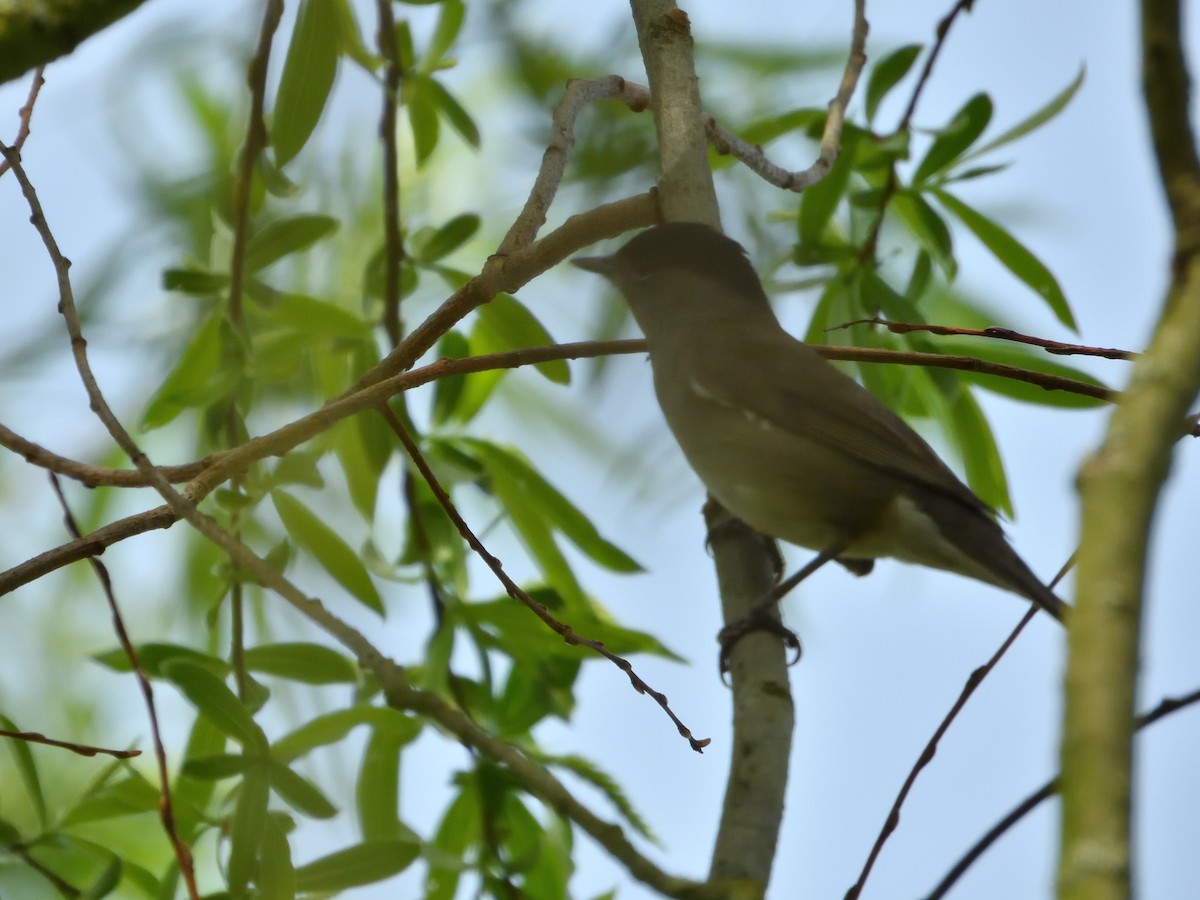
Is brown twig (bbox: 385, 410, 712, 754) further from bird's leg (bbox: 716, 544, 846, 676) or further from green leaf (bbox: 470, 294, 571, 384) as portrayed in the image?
green leaf (bbox: 470, 294, 571, 384)

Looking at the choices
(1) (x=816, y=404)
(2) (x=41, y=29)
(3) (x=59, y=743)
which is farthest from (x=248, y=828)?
(1) (x=816, y=404)

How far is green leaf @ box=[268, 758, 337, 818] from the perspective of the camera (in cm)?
220

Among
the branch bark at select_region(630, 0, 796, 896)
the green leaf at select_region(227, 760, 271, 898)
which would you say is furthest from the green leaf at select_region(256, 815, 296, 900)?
the branch bark at select_region(630, 0, 796, 896)

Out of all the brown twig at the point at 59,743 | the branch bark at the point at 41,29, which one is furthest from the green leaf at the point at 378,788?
the branch bark at the point at 41,29

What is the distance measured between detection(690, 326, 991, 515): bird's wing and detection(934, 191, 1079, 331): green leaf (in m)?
0.47

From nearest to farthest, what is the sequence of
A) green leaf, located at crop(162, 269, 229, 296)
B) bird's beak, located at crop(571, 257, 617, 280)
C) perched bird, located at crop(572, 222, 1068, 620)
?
green leaf, located at crop(162, 269, 229, 296) < perched bird, located at crop(572, 222, 1068, 620) < bird's beak, located at crop(571, 257, 617, 280)

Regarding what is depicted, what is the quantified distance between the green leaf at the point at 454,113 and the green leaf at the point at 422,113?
16mm

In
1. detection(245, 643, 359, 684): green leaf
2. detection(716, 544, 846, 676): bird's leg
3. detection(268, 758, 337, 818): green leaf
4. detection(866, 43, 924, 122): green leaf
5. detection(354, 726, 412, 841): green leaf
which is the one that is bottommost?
detection(268, 758, 337, 818): green leaf

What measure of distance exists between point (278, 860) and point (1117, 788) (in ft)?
5.21

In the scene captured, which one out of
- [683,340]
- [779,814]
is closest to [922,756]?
[779,814]

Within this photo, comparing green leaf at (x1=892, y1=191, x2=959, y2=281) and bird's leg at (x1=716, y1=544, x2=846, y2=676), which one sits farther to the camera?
green leaf at (x1=892, y1=191, x2=959, y2=281)

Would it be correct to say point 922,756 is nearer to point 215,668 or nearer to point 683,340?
point 215,668

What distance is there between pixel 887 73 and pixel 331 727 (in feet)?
6.80

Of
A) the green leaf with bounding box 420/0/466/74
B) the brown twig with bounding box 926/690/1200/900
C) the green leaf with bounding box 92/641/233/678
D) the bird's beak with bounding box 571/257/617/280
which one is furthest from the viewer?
the bird's beak with bounding box 571/257/617/280
